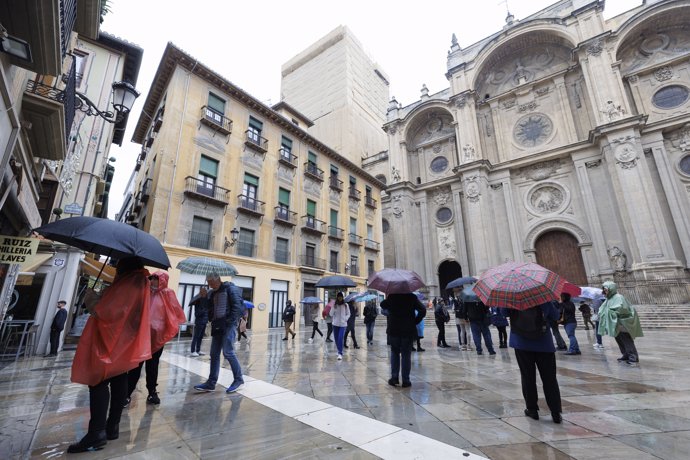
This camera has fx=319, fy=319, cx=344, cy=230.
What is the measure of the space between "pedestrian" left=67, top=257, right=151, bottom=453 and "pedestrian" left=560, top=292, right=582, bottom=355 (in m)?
8.51

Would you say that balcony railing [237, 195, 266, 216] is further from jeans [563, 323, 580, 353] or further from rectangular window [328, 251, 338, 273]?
jeans [563, 323, 580, 353]

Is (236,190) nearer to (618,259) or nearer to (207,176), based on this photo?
(207,176)

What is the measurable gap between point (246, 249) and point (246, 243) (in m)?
0.33

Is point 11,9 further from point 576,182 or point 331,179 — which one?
point 576,182

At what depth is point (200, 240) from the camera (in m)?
15.4

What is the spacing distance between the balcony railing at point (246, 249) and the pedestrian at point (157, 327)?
12913 mm

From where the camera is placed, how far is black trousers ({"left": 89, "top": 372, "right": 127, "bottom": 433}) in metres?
2.70

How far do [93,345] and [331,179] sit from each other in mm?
21461

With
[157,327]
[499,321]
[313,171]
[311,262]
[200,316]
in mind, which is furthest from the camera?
[313,171]

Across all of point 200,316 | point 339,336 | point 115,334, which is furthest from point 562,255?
point 115,334

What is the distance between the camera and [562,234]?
23250 millimetres

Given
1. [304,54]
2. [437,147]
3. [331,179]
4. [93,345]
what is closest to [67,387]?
[93,345]

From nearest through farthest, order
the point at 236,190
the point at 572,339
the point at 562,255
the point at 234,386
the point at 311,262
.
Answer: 1. the point at 234,386
2. the point at 572,339
3. the point at 236,190
4. the point at 311,262
5. the point at 562,255

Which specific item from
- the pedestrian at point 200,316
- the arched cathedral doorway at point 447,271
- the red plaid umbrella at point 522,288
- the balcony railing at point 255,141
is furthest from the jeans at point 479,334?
the arched cathedral doorway at point 447,271
